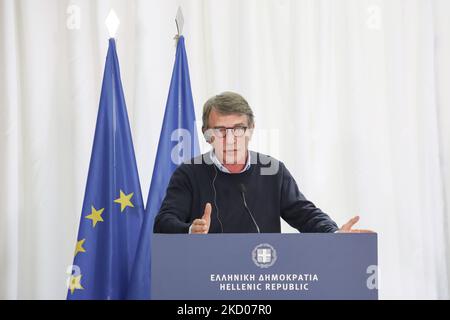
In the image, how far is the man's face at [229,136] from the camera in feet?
6.95

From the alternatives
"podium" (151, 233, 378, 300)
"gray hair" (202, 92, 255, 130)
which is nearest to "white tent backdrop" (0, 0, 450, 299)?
"gray hair" (202, 92, 255, 130)

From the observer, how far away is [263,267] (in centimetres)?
146

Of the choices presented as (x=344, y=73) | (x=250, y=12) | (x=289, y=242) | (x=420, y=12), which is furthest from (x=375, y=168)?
(x=289, y=242)

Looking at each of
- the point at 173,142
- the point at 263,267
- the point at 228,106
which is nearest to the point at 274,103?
the point at 173,142

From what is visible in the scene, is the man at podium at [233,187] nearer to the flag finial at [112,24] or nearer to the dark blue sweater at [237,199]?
the dark blue sweater at [237,199]

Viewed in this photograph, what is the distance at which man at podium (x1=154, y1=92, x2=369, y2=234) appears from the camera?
207 cm

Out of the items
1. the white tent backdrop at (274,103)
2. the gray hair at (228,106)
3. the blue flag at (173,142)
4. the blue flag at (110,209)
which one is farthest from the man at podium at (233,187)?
→ the white tent backdrop at (274,103)

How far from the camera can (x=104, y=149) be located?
2645 millimetres

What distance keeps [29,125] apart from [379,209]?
2.07 metres

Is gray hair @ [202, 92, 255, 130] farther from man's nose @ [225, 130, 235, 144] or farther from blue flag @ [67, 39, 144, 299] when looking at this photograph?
blue flag @ [67, 39, 144, 299]

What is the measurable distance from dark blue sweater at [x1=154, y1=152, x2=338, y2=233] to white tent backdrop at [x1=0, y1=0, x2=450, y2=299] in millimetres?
857

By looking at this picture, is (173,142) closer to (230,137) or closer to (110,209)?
(110,209)

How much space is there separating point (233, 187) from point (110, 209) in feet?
2.64
